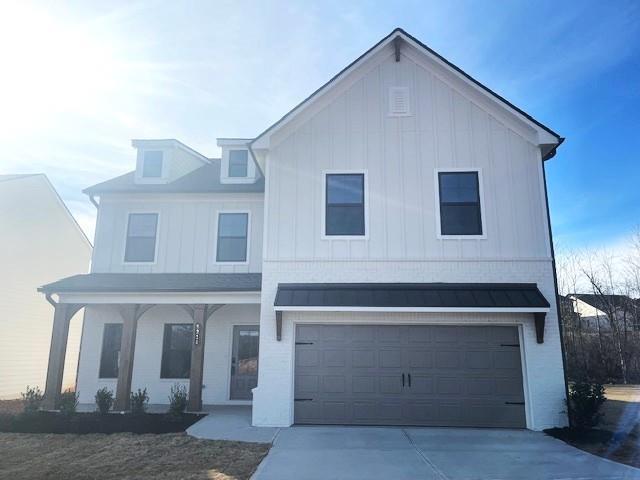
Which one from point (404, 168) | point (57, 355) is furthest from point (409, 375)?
point (57, 355)

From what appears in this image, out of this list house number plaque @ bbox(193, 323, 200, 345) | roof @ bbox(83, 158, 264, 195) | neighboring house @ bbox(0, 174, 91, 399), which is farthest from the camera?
neighboring house @ bbox(0, 174, 91, 399)

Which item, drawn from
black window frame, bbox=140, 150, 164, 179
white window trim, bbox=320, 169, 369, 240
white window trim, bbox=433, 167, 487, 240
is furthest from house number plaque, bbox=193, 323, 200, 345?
white window trim, bbox=433, 167, 487, 240

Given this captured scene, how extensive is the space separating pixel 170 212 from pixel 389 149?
772cm

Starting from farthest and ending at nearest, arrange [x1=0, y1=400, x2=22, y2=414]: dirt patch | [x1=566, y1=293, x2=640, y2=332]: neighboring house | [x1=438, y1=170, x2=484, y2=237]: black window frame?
[x1=566, y1=293, x2=640, y2=332]: neighboring house → [x1=0, y1=400, x2=22, y2=414]: dirt patch → [x1=438, y1=170, x2=484, y2=237]: black window frame

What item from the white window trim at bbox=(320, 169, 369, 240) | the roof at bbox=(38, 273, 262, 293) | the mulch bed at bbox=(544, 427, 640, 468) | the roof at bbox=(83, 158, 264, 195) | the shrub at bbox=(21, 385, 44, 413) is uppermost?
the roof at bbox=(83, 158, 264, 195)

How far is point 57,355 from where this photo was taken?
11.8m

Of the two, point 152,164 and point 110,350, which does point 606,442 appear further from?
point 152,164

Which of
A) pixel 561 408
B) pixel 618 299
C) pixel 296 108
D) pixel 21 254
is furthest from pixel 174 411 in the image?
pixel 618 299

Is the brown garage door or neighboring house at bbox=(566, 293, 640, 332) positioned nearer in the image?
the brown garage door

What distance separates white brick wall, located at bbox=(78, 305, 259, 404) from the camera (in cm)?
1340

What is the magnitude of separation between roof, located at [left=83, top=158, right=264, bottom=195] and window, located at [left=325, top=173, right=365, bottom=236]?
3.99 metres

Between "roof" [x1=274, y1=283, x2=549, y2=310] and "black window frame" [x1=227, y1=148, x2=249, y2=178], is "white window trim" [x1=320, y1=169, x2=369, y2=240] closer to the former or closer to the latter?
"roof" [x1=274, y1=283, x2=549, y2=310]

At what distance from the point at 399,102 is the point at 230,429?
350 inches

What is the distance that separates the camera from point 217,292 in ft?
39.0
